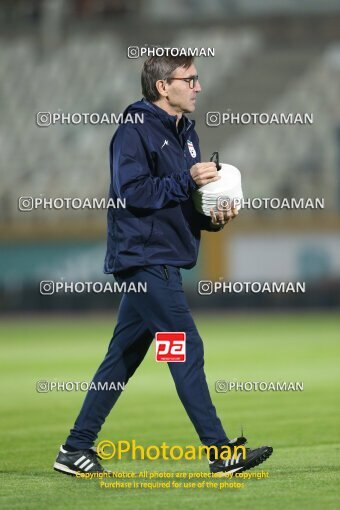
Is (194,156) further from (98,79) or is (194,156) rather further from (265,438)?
(98,79)

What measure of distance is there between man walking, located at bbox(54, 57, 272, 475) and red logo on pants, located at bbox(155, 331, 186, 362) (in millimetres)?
28

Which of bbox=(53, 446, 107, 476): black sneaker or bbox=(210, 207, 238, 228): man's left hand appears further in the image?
bbox=(53, 446, 107, 476): black sneaker

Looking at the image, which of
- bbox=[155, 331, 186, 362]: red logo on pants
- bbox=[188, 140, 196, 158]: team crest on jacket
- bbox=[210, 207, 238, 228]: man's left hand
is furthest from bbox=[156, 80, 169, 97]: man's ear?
bbox=[155, 331, 186, 362]: red logo on pants

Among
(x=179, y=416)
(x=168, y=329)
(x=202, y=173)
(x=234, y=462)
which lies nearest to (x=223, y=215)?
(x=202, y=173)

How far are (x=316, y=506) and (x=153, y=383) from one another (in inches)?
279

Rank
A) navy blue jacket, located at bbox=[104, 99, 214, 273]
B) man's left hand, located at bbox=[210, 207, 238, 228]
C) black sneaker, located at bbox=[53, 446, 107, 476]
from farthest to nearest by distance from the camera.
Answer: black sneaker, located at bbox=[53, 446, 107, 476], man's left hand, located at bbox=[210, 207, 238, 228], navy blue jacket, located at bbox=[104, 99, 214, 273]

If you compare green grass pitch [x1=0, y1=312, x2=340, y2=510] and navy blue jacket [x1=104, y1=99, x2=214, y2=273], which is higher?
navy blue jacket [x1=104, y1=99, x2=214, y2=273]

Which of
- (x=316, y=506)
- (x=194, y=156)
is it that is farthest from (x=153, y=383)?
(x=316, y=506)

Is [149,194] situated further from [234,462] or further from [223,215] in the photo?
[234,462]

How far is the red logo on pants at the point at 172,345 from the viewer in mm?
5625

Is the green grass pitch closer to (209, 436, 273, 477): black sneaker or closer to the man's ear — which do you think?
(209, 436, 273, 477): black sneaker

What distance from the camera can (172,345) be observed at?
563 centimetres

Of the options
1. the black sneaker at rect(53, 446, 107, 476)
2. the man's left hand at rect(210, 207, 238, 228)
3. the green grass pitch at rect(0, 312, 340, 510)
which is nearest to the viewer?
the green grass pitch at rect(0, 312, 340, 510)

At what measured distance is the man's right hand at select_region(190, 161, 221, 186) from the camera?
5641mm
